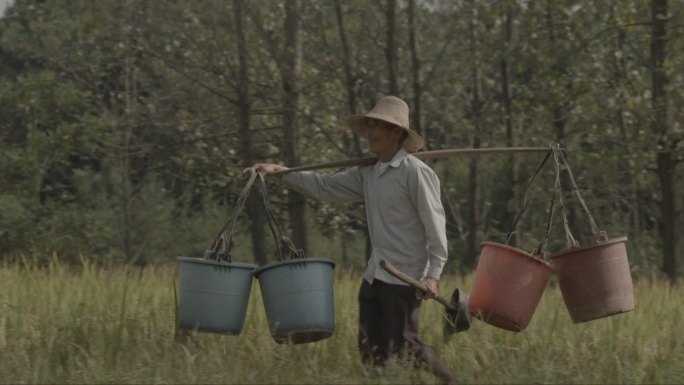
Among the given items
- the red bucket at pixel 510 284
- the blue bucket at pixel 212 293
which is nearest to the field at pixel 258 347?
the blue bucket at pixel 212 293

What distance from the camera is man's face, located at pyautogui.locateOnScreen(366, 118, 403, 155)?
588 cm

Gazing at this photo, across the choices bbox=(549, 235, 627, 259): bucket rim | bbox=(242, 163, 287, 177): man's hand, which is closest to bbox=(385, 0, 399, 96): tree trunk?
bbox=(242, 163, 287, 177): man's hand

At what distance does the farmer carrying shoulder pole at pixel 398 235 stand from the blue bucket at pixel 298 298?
0.79 feet

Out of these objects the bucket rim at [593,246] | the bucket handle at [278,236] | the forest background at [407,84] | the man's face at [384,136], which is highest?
the forest background at [407,84]

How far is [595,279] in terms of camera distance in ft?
19.5

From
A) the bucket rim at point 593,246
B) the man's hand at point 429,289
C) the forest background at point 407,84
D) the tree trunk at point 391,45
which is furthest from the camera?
the forest background at point 407,84

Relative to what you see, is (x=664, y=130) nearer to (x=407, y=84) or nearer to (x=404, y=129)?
(x=407, y=84)

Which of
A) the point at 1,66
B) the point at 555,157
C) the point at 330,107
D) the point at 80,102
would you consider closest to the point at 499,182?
the point at 80,102

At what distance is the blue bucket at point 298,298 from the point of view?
18.8ft

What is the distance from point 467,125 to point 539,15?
2.53 m

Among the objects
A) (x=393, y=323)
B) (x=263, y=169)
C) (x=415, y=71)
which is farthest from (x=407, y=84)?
(x=393, y=323)

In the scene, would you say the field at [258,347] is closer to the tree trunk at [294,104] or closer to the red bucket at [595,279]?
the red bucket at [595,279]

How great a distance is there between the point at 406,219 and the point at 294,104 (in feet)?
26.3

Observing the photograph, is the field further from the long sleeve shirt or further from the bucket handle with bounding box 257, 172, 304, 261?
the bucket handle with bounding box 257, 172, 304, 261
